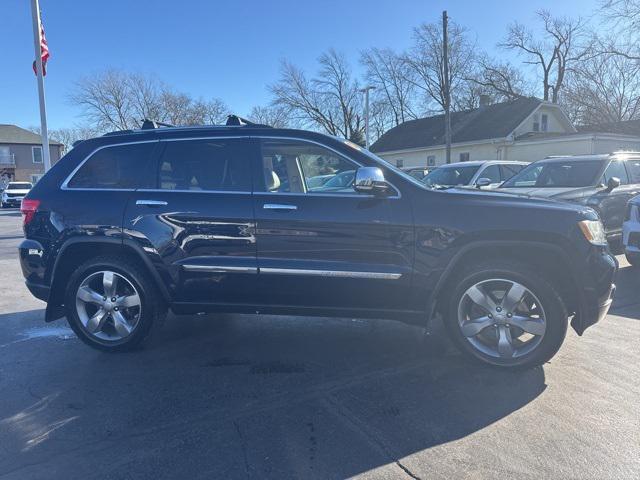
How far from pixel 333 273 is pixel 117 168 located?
217 cm

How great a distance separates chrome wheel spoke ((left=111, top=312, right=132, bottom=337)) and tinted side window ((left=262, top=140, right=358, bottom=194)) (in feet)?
5.73

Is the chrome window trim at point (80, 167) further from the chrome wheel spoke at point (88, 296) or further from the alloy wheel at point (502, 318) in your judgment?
the alloy wheel at point (502, 318)

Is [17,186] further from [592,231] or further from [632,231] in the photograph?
[592,231]

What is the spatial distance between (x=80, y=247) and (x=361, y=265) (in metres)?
2.49

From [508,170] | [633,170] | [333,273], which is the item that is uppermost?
[508,170]

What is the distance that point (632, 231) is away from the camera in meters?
6.59

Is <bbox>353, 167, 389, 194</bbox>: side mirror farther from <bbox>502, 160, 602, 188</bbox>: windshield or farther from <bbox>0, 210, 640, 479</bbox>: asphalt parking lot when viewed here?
<bbox>502, 160, 602, 188</bbox>: windshield

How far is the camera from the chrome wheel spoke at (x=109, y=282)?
402 centimetres

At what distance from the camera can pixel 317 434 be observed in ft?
9.29

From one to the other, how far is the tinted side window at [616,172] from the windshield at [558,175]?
0.64 feet

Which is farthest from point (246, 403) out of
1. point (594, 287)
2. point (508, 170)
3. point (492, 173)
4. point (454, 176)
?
point (508, 170)

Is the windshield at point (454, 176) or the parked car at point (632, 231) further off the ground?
the windshield at point (454, 176)

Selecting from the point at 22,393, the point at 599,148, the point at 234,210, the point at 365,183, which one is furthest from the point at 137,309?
the point at 599,148

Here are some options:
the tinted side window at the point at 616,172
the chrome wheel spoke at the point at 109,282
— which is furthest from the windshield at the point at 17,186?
the tinted side window at the point at 616,172
